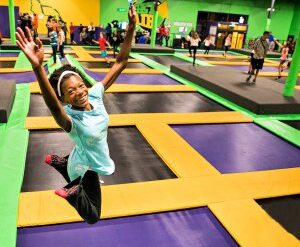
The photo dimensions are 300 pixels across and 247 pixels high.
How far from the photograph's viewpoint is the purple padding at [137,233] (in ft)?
8.74

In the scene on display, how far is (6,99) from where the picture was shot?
17.9 feet

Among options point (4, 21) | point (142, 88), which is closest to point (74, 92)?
point (142, 88)

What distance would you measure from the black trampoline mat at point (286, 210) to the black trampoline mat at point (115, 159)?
1.14m

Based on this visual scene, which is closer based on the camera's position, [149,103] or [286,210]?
[286,210]

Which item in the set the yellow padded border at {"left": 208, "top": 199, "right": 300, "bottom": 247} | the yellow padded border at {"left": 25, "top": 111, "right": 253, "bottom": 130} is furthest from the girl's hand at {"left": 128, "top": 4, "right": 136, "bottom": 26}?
the yellow padded border at {"left": 25, "top": 111, "right": 253, "bottom": 130}

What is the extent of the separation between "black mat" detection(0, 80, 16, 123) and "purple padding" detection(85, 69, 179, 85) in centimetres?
276

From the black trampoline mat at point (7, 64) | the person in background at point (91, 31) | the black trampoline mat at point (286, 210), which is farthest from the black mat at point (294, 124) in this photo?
the person in background at point (91, 31)

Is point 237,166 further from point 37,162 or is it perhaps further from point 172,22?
point 172,22

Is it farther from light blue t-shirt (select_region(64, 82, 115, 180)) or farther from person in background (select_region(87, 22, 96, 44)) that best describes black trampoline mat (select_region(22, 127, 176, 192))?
person in background (select_region(87, 22, 96, 44))

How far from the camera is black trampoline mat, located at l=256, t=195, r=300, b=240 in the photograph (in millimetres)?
3136

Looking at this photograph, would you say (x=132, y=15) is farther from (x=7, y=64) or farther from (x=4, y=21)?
(x=4, y=21)

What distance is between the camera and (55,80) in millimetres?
1789

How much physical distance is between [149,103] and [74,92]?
5.26 meters

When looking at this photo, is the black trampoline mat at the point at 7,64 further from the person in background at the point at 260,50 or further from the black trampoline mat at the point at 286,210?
the black trampoline mat at the point at 286,210
